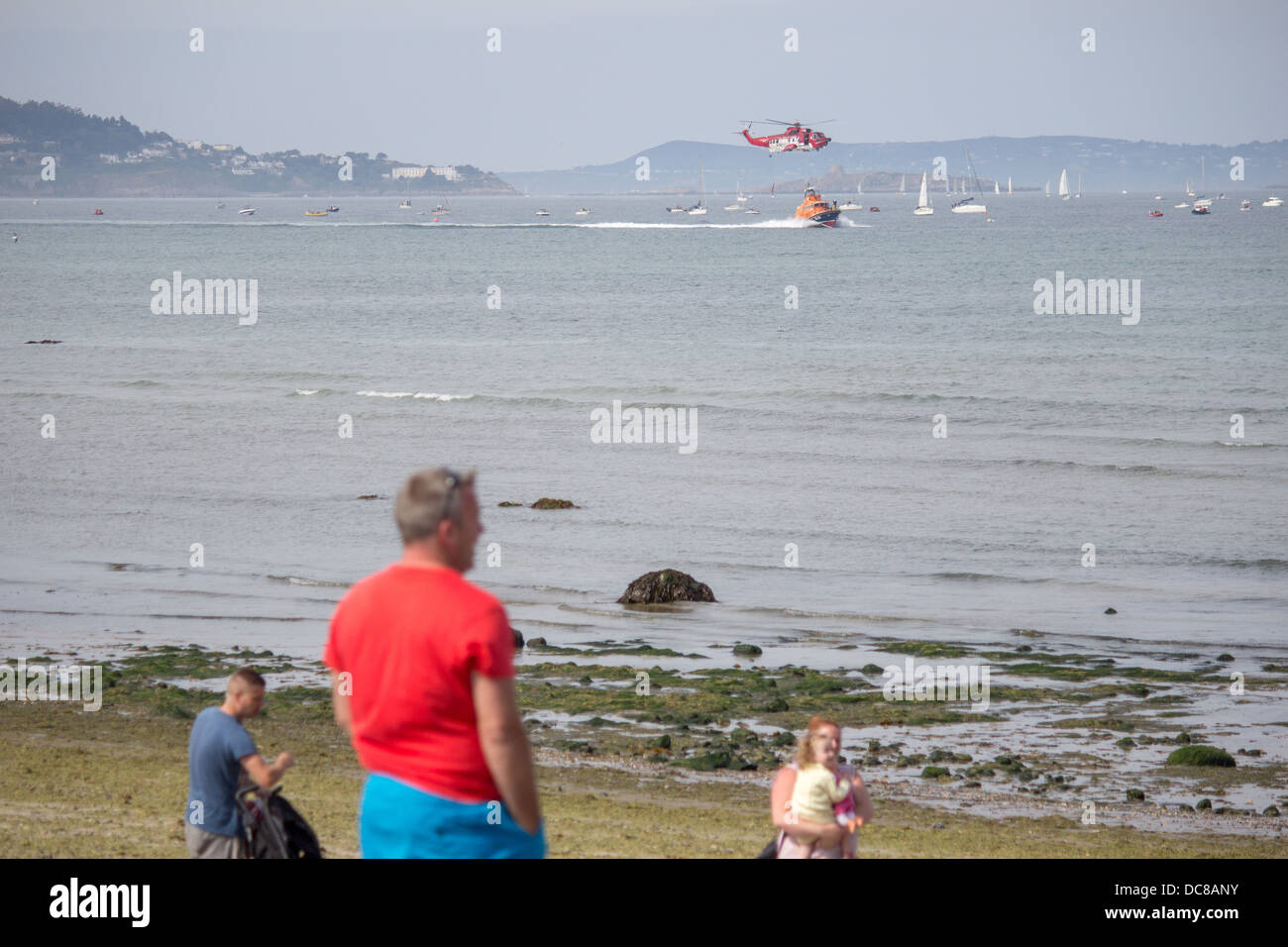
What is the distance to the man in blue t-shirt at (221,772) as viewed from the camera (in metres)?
6.80

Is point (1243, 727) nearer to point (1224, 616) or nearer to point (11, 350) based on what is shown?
point (1224, 616)

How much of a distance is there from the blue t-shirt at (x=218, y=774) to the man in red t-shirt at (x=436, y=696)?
2655 mm

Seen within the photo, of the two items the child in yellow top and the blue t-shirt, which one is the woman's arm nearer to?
the child in yellow top

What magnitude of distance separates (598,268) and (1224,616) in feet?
308

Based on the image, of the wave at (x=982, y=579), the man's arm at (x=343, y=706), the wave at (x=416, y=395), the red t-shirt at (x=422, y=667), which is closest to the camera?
the red t-shirt at (x=422, y=667)

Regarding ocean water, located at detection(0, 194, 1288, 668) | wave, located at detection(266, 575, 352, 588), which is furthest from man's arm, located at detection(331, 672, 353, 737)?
wave, located at detection(266, 575, 352, 588)

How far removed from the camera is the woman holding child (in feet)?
21.9

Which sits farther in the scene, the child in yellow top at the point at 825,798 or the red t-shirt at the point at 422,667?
the child in yellow top at the point at 825,798

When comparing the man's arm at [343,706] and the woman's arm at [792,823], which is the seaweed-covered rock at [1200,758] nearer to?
the woman's arm at [792,823]

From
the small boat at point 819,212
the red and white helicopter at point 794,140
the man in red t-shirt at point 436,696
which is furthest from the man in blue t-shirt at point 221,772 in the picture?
the small boat at point 819,212

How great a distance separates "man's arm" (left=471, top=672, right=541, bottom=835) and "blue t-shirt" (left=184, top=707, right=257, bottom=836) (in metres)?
3.04

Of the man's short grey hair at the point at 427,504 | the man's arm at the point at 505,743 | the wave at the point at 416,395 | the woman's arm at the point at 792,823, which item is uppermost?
the wave at the point at 416,395

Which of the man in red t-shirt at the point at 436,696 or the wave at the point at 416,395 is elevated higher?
the wave at the point at 416,395
